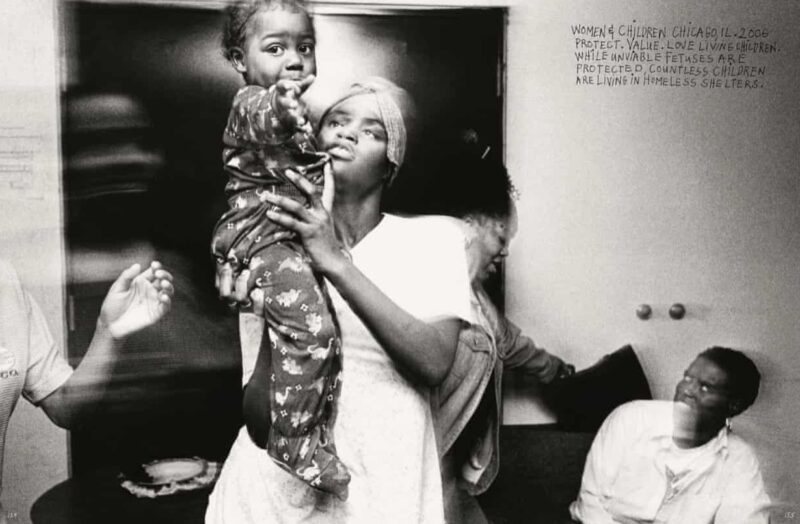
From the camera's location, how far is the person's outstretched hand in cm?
180

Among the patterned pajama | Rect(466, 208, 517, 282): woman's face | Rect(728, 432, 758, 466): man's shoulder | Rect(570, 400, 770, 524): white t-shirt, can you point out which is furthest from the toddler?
Rect(728, 432, 758, 466): man's shoulder

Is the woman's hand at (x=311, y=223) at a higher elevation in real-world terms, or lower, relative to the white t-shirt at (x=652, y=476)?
higher

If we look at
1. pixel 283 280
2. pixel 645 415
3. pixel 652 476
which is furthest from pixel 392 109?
pixel 652 476

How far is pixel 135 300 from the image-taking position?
1.80 meters

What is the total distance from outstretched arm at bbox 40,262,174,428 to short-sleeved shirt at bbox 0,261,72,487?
1.5 inches

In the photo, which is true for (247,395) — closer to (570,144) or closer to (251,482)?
(251,482)

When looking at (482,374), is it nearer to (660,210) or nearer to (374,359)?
(374,359)

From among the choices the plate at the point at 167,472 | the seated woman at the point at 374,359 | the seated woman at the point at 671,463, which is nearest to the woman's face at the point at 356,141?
the seated woman at the point at 374,359

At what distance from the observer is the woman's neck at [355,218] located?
175cm

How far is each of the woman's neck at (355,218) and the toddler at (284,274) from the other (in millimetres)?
131

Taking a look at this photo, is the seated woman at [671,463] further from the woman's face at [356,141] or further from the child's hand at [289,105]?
the child's hand at [289,105]

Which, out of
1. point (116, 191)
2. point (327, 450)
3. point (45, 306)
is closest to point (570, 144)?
point (327, 450)

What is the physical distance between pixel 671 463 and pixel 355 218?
93cm

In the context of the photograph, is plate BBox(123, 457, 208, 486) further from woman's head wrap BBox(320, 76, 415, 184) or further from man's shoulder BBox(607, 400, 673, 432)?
man's shoulder BBox(607, 400, 673, 432)
